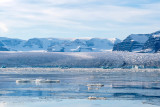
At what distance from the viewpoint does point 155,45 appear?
417ft

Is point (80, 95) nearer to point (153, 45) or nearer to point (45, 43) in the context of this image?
point (153, 45)

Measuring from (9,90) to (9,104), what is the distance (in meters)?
7.28

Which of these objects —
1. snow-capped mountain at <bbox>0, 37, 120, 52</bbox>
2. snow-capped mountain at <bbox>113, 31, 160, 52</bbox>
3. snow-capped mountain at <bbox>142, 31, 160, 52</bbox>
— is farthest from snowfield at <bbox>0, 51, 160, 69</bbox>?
snow-capped mountain at <bbox>0, 37, 120, 52</bbox>

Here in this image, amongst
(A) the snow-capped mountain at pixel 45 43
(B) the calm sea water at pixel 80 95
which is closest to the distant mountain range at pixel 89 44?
(A) the snow-capped mountain at pixel 45 43

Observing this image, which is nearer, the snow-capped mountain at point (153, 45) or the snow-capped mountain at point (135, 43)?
the snow-capped mountain at point (153, 45)

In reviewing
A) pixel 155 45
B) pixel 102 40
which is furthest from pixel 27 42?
pixel 155 45

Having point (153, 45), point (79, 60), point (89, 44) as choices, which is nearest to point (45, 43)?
point (89, 44)

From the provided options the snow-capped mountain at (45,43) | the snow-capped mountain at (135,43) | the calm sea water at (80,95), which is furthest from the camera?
the snow-capped mountain at (45,43)

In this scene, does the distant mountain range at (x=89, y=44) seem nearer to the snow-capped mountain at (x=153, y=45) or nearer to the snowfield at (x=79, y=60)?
the snow-capped mountain at (x=153, y=45)

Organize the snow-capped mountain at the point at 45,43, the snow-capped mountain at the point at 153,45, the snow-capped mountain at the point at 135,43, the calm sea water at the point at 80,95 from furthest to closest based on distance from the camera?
the snow-capped mountain at the point at 45,43 → the snow-capped mountain at the point at 135,43 → the snow-capped mountain at the point at 153,45 → the calm sea water at the point at 80,95

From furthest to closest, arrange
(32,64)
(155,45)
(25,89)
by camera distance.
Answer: (155,45) < (32,64) < (25,89)

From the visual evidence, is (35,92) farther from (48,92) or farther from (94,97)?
(94,97)

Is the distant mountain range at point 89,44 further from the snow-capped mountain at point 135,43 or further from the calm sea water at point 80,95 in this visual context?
the calm sea water at point 80,95

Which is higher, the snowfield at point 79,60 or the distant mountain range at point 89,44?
the distant mountain range at point 89,44
